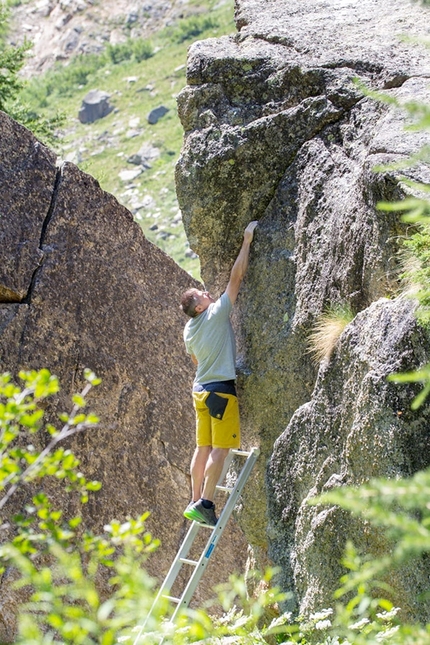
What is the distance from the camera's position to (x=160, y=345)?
917 centimetres

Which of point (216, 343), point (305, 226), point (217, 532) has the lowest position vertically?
point (217, 532)

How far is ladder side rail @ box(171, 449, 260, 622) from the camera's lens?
6247 millimetres

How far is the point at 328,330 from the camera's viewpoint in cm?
604

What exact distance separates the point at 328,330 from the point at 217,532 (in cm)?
174

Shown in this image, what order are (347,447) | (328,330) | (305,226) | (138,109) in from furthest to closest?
(138,109) → (305,226) → (328,330) → (347,447)

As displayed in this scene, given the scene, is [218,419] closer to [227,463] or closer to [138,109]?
[227,463]

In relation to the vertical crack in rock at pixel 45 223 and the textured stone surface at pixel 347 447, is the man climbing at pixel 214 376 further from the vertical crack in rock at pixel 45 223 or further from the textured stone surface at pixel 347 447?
the vertical crack in rock at pixel 45 223

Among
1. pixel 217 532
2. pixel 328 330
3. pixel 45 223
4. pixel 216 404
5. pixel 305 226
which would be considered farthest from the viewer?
pixel 45 223

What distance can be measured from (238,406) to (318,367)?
0.99 metres

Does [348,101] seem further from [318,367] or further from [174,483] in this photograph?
[174,483]

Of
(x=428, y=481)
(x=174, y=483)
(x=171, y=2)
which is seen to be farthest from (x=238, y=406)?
(x=171, y=2)

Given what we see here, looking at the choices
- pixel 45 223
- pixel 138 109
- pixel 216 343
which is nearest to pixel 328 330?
pixel 216 343

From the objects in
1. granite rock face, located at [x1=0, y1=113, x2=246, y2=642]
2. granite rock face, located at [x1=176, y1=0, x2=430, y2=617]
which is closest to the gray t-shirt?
granite rock face, located at [x1=176, y1=0, x2=430, y2=617]

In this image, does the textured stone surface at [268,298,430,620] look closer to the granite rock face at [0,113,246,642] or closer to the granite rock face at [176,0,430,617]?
the granite rock face at [176,0,430,617]
